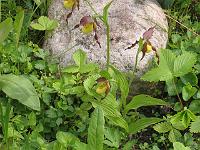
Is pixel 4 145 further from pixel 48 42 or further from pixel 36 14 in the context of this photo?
pixel 36 14

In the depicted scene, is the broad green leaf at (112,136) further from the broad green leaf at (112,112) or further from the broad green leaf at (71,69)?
the broad green leaf at (71,69)

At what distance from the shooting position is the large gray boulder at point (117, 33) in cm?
277

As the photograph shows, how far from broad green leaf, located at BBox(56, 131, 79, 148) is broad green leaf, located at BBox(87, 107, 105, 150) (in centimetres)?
21

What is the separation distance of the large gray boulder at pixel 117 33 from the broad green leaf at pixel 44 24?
55mm

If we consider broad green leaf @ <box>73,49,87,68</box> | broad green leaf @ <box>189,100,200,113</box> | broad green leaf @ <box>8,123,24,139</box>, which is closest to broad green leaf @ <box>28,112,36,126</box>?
broad green leaf @ <box>8,123,24,139</box>

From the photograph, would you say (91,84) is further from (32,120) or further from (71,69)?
(32,120)

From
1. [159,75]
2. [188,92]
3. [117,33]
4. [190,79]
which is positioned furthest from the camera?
[117,33]

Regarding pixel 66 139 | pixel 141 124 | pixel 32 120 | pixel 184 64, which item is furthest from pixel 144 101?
A: pixel 32 120

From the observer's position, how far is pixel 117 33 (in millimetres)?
2896

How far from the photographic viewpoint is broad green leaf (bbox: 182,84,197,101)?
2.53m

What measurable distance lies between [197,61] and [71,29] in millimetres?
778

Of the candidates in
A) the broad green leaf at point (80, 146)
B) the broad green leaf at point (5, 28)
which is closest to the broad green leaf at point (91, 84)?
the broad green leaf at point (80, 146)

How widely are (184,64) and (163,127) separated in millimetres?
345

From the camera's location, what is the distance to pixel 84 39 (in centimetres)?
287
